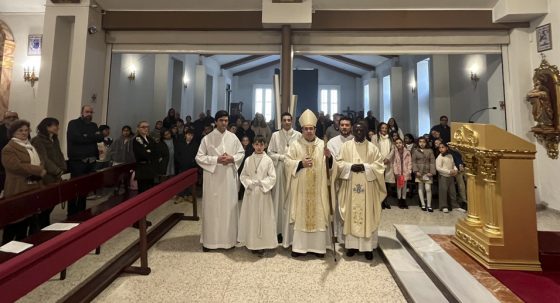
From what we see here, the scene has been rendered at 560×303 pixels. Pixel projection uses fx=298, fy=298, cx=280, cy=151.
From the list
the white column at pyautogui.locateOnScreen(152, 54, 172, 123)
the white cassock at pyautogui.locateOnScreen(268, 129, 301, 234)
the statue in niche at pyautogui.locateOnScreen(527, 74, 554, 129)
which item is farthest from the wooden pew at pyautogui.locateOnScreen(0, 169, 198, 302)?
the statue in niche at pyautogui.locateOnScreen(527, 74, 554, 129)

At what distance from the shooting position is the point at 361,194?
146 inches

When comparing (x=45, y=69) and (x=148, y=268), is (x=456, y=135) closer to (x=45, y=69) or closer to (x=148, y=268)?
Result: (x=148, y=268)

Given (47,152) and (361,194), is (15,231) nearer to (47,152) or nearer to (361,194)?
(47,152)

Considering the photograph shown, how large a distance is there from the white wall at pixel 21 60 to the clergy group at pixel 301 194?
641 cm

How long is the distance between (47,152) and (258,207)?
3.14 metres

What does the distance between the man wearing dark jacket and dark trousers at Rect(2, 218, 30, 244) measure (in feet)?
4.18

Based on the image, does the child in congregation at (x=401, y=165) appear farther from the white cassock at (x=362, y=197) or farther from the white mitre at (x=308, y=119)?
the white mitre at (x=308, y=119)

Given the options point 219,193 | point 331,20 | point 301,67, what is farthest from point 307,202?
point 301,67

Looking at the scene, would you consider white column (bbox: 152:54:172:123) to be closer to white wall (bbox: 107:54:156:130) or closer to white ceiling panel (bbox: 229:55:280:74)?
white wall (bbox: 107:54:156:130)

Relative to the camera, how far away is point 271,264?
11.7 ft

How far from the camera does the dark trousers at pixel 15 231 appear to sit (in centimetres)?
350

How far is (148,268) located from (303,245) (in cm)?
181

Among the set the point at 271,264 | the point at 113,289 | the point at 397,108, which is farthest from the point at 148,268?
the point at 397,108

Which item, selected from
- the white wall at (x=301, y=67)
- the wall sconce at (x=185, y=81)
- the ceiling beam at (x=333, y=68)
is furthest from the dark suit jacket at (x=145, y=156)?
the ceiling beam at (x=333, y=68)
